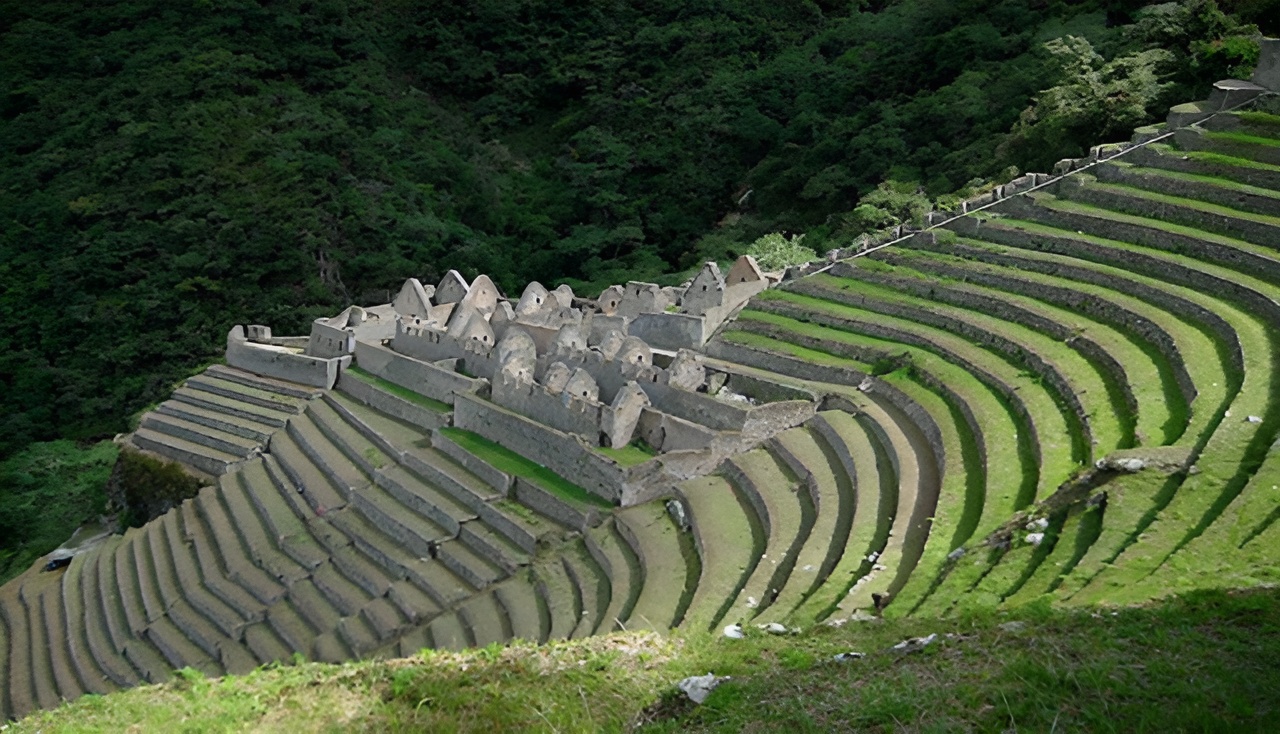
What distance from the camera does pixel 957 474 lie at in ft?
48.0

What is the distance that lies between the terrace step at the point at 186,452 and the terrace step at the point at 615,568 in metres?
10.6

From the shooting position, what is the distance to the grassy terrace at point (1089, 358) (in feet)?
45.4

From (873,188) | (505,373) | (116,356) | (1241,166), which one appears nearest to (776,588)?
(505,373)

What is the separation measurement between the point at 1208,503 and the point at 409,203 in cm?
3497

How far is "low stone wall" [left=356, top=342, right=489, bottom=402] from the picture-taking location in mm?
21891

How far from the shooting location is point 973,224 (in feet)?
73.7

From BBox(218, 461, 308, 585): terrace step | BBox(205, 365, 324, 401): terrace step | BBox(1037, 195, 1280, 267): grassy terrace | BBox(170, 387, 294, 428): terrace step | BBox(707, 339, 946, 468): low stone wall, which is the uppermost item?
BBox(1037, 195, 1280, 267): grassy terrace

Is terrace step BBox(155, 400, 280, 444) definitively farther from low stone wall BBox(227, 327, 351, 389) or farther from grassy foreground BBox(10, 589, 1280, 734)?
grassy foreground BBox(10, 589, 1280, 734)

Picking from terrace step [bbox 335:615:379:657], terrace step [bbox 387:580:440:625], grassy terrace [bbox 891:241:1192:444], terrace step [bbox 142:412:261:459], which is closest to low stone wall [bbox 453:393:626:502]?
terrace step [bbox 387:580:440:625]

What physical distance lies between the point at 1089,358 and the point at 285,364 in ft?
61.5

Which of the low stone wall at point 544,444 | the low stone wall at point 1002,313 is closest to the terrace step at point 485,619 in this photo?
the low stone wall at point 544,444

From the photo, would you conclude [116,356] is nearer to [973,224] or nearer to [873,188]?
[873,188]

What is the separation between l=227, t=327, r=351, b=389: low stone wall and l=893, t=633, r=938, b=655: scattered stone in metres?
19.6

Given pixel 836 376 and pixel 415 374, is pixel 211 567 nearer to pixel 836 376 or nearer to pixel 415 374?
pixel 415 374
